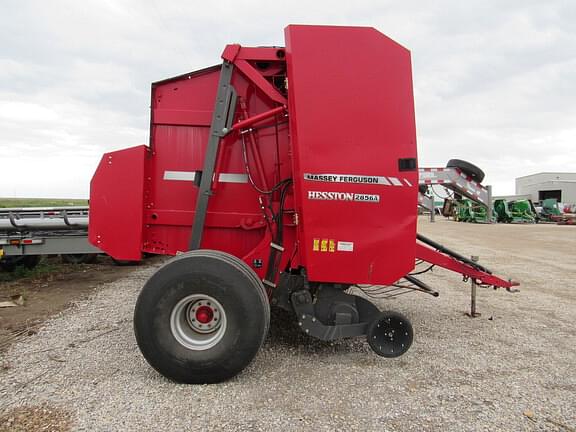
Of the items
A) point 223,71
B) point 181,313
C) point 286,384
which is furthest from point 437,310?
point 223,71

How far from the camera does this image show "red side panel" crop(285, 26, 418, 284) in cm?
290

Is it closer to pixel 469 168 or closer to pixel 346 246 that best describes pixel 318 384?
pixel 346 246

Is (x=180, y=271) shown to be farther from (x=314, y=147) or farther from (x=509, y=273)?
(x=509, y=273)

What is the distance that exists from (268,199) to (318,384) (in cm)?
164

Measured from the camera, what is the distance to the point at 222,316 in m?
2.77

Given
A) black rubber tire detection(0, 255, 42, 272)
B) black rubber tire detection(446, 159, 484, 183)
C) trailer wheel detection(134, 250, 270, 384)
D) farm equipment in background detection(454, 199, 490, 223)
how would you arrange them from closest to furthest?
trailer wheel detection(134, 250, 270, 384) → black rubber tire detection(446, 159, 484, 183) → black rubber tire detection(0, 255, 42, 272) → farm equipment in background detection(454, 199, 490, 223)

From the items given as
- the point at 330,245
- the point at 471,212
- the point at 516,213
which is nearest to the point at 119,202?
the point at 330,245

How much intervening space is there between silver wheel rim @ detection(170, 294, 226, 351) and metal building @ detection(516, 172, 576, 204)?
157 feet

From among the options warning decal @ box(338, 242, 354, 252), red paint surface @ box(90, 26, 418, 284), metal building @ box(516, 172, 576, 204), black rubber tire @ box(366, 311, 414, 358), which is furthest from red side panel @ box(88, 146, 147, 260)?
metal building @ box(516, 172, 576, 204)

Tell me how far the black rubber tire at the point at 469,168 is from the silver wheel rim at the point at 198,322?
422cm

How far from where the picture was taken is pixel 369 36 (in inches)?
116

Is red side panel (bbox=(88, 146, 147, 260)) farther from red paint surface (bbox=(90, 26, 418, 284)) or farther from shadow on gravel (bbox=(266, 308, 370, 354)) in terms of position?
shadow on gravel (bbox=(266, 308, 370, 354))

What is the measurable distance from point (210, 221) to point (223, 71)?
1399 mm

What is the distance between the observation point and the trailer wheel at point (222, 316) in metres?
2.67
